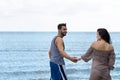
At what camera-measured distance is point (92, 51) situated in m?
7.90

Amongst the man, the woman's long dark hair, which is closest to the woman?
the woman's long dark hair

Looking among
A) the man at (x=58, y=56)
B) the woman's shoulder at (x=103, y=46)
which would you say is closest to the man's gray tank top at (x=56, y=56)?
the man at (x=58, y=56)

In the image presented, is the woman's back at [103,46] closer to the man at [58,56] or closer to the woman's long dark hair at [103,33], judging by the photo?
the woman's long dark hair at [103,33]

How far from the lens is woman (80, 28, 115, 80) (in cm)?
774

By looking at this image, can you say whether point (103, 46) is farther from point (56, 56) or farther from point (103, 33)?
point (56, 56)

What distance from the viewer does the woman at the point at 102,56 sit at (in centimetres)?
774

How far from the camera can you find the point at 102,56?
7785 mm

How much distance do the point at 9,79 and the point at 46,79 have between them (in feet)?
11.4

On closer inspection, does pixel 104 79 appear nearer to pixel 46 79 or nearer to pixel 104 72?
pixel 104 72

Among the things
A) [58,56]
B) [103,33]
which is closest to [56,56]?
[58,56]

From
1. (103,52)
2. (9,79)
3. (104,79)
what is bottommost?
(9,79)

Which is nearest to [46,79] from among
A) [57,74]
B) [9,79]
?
[9,79]

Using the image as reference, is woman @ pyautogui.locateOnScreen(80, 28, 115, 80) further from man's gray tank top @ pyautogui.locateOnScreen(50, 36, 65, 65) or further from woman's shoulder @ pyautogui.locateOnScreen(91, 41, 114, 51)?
man's gray tank top @ pyautogui.locateOnScreen(50, 36, 65, 65)

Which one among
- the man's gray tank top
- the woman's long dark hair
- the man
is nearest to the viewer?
the woman's long dark hair
